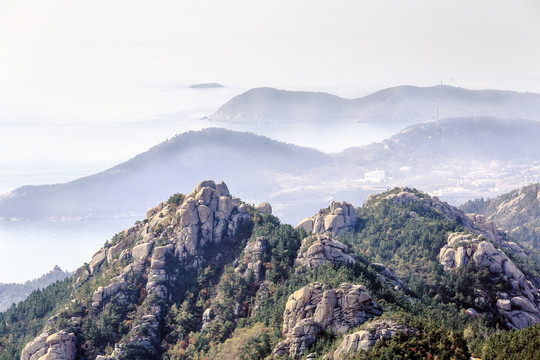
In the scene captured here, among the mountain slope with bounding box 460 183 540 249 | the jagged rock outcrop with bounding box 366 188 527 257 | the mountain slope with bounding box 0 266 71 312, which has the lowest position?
the mountain slope with bounding box 0 266 71 312

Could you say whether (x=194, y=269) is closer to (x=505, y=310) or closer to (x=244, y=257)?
(x=244, y=257)

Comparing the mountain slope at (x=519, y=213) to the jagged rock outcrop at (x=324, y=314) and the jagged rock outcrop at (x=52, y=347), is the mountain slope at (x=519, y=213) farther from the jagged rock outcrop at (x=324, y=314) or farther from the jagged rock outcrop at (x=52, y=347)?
the jagged rock outcrop at (x=52, y=347)

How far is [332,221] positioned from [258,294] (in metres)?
27.5

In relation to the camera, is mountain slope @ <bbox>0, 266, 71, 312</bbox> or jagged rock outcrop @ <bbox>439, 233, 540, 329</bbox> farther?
mountain slope @ <bbox>0, 266, 71, 312</bbox>

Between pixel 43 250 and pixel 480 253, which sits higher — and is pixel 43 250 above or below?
below

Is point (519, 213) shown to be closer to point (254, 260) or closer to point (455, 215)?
point (455, 215)

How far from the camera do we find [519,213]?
12988cm

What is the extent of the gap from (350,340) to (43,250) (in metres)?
163

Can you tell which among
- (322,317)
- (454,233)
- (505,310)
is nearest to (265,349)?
(322,317)

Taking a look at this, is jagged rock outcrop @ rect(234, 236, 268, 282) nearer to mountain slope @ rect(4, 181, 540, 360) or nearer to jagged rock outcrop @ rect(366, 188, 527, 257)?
mountain slope @ rect(4, 181, 540, 360)

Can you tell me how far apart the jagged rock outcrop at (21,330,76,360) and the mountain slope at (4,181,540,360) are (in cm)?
8

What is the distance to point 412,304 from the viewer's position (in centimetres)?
5466

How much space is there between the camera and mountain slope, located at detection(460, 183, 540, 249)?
120000 mm

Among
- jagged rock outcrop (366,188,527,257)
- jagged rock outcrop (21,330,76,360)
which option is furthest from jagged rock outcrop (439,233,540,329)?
jagged rock outcrop (21,330,76,360)
